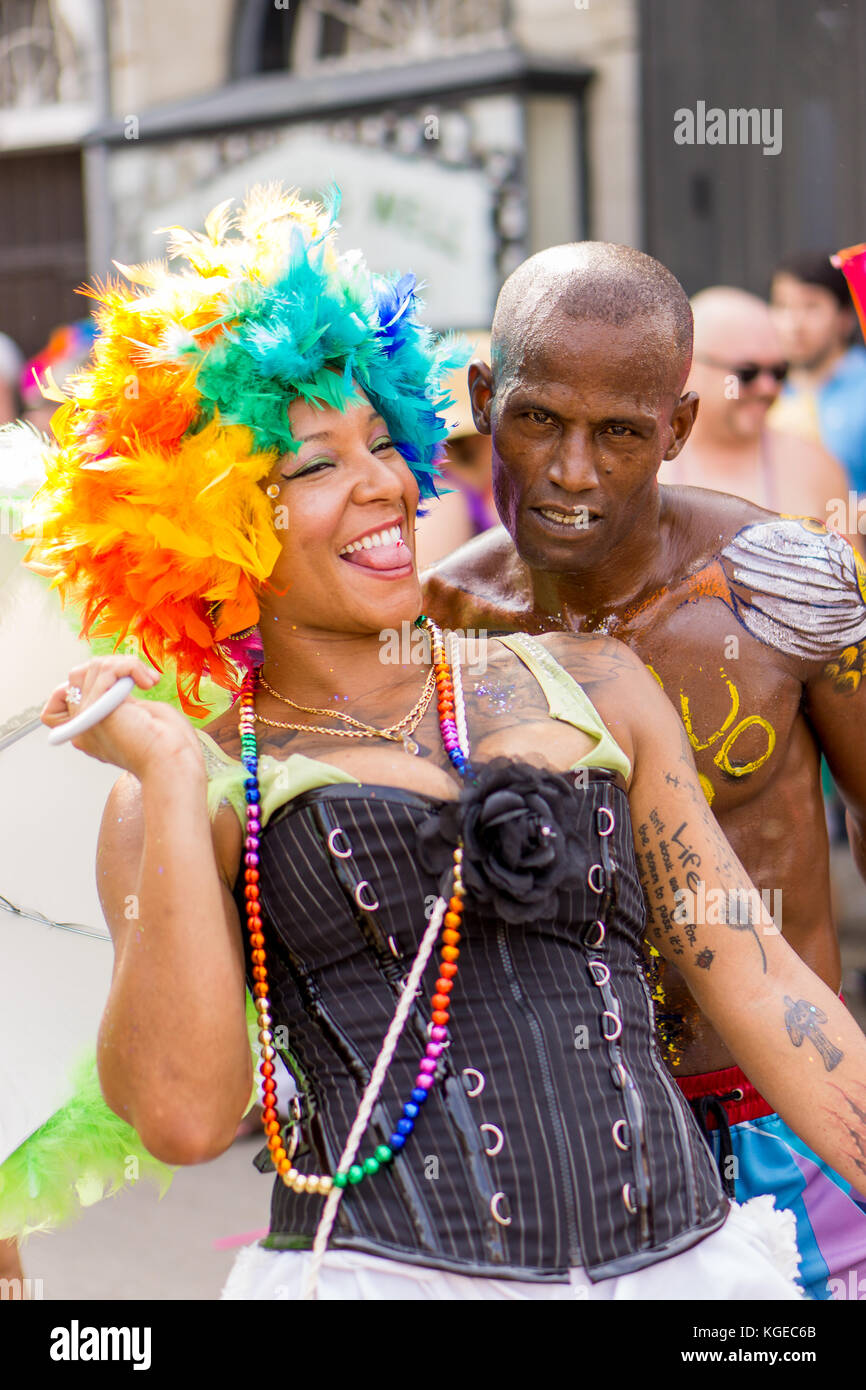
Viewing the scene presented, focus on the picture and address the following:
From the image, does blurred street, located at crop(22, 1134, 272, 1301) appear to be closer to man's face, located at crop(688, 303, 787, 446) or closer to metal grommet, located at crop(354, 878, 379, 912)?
metal grommet, located at crop(354, 878, 379, 912)

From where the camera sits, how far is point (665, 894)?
81.1 inches

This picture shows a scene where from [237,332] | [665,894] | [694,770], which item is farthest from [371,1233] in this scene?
[237,332]

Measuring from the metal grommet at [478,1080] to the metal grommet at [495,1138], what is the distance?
4cm

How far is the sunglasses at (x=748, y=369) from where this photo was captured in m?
5.46

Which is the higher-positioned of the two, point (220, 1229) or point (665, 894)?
point (665, 894)

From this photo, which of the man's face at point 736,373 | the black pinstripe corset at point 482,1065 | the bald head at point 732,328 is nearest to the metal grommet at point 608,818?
the black pinstripe corset at point 482,1065

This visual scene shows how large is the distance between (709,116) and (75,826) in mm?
6817

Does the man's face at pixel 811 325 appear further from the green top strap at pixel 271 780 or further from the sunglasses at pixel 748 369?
the green top strap at pixel 271 780

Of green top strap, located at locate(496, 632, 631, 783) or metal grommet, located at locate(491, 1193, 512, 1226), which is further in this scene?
green top strap, located at locate(496, 632, 631, 783)

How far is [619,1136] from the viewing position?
72.6 inches

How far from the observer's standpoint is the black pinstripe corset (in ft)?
5.87

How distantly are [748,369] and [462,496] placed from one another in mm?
1138

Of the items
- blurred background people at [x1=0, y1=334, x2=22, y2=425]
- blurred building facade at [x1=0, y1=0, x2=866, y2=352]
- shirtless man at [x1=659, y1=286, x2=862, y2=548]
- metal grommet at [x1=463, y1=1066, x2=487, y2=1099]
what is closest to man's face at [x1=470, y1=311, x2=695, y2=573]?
metal grommet at [x1=463, y1=1066, x2=487, y2=1099]

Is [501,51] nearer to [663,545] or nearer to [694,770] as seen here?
[663,545]
